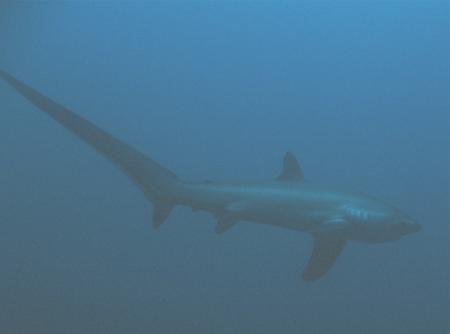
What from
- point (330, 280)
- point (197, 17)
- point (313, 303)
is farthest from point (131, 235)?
point (197, 17)

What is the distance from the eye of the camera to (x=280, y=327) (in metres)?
10.3

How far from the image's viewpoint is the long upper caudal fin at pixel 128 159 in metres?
4.68

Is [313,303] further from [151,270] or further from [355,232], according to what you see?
[355,232]

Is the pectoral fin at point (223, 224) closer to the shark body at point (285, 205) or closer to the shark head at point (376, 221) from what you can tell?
the shark body at point (285, 205)

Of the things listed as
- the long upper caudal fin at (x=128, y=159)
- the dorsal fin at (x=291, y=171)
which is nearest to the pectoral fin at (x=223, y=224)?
the long upper caudal fin at (x=128, y=159)

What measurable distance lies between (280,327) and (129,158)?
6.20 metres

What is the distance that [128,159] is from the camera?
5297 millimetres

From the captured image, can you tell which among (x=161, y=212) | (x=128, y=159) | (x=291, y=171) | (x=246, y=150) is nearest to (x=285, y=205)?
(x=291, y=171)

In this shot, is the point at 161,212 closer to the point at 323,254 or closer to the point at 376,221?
the point at 323,254

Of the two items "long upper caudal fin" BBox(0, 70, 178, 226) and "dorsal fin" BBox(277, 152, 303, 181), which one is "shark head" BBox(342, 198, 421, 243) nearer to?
"dorsal fin" BBox(277, 152, 303, 181)

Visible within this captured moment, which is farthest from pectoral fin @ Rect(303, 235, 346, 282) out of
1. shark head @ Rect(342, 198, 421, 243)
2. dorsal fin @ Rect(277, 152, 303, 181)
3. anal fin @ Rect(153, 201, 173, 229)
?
anal fin @ Rect(153, 201, 173, 229)

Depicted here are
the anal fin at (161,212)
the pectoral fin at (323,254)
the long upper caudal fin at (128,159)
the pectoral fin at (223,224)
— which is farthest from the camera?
the pectoral fin at (323,254)

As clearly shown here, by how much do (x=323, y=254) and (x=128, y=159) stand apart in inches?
84.1

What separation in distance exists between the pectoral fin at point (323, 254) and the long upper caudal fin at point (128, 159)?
151 cm
